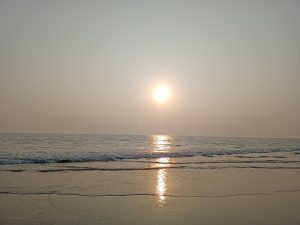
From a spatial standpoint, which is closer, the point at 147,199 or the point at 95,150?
the point at 147,199

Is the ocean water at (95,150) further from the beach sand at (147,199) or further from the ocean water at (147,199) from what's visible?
the beach sand at (147,199)

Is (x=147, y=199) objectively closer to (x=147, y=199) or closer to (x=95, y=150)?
(x=147, y=199)

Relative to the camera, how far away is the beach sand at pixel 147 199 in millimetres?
10680

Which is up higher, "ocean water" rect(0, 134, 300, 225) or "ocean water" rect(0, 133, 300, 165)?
"ocean water" rect(0, 133, 300, 165)

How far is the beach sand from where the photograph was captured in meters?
10.7

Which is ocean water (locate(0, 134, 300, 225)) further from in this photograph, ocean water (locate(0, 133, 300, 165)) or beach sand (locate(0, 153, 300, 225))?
ocean water (locate(0, 133, 300, 165))

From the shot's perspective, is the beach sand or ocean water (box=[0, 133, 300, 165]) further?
ocean water (box=[0, 133, 300, 165])

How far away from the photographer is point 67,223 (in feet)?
32.6

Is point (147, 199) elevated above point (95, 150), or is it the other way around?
point (95, 150)

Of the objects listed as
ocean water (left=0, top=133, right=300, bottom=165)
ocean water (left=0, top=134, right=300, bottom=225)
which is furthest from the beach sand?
ocean water (left=0, top=133, right=300, bottom=165)

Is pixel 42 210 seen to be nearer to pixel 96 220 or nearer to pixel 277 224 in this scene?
pixel 96 220

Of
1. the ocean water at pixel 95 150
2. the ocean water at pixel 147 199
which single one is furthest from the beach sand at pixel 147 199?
the ocean water at pixel 95 150

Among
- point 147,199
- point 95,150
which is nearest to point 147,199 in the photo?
point 147,199

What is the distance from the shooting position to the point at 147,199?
13.6 m
